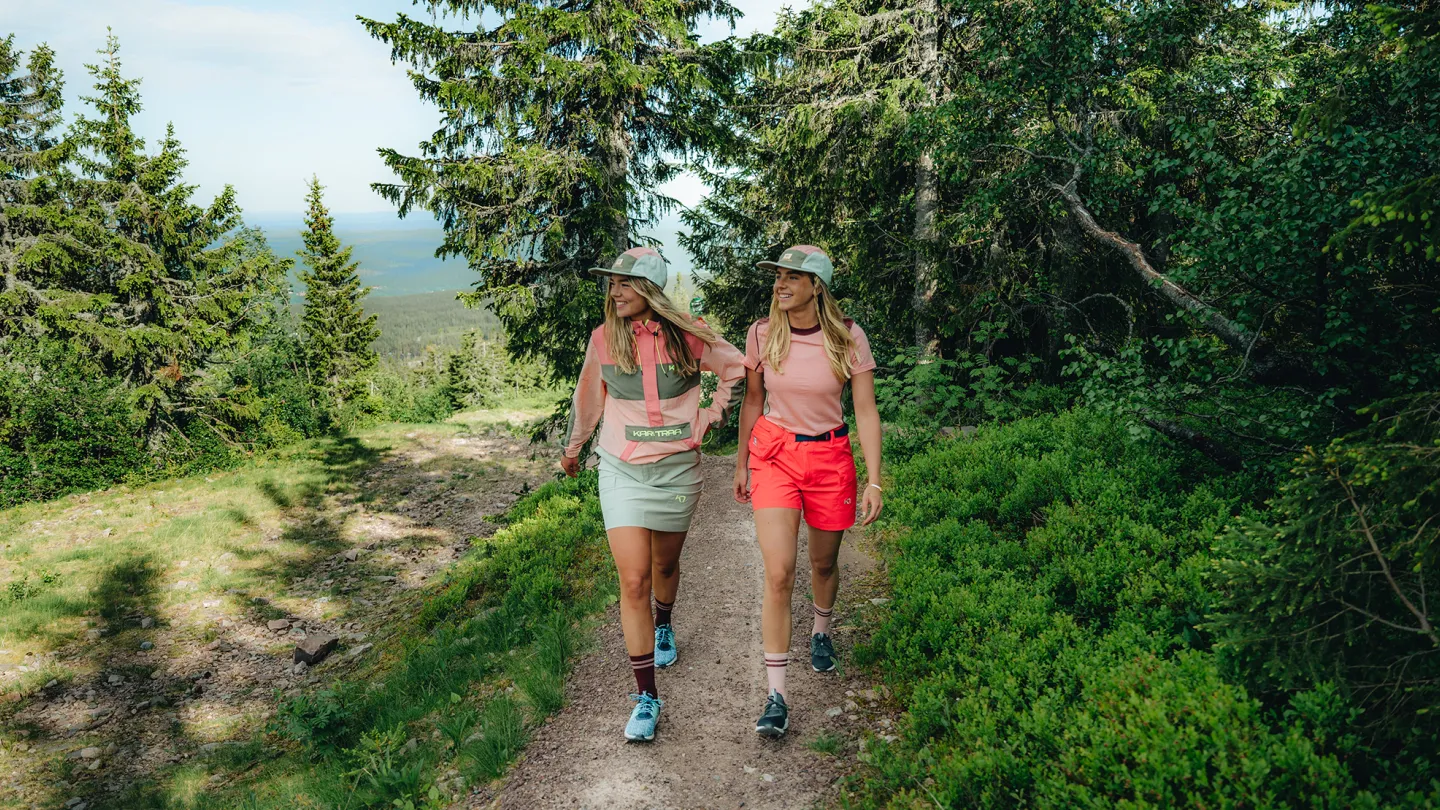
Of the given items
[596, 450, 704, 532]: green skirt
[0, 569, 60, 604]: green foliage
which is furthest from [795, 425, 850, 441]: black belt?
[0, 569, 60, 604]: green foliage

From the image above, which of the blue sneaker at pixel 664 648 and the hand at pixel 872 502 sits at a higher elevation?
the hand at pixel 872 502

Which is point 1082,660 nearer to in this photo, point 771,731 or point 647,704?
point 771,731

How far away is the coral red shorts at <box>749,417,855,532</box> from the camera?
400cm

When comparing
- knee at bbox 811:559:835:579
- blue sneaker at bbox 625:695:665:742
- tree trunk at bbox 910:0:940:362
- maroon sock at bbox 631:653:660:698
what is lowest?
blue sneaker at bbox 625:695:665:742

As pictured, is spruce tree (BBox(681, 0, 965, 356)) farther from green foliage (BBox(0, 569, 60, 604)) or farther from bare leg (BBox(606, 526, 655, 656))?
green foliage (BBox(0, 569, 60, 604))

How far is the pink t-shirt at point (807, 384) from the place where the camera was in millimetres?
3945

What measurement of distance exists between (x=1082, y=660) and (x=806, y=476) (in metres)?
1.88

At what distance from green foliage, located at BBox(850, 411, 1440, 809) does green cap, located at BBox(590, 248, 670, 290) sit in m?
3.00

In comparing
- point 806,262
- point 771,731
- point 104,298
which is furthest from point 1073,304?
point 104,298

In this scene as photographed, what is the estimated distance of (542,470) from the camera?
67.9 feet

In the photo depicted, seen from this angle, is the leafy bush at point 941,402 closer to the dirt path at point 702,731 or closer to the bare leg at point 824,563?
the dirt path at point 702,731

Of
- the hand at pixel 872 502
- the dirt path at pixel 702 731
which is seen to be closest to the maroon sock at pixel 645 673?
the dirt path at pixel 702 731

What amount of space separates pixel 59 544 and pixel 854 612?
60.3 ft

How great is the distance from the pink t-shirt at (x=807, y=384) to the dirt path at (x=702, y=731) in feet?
6.34
